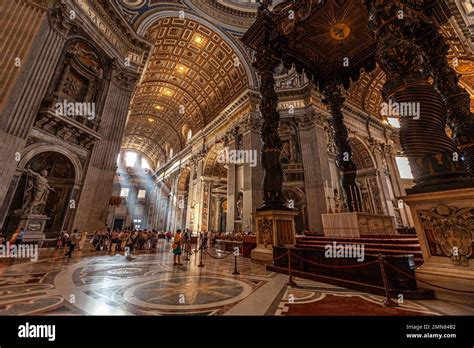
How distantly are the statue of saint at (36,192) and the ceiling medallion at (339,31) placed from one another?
11.7 m

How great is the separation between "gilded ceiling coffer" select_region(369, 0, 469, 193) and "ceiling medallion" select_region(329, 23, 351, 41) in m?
4.30

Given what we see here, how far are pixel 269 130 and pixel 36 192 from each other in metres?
8.81

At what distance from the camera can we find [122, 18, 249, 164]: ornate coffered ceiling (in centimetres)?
1542

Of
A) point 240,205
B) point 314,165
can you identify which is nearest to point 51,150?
point 240,205

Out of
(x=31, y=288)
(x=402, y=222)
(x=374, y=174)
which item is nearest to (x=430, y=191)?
(x=31, y=288)

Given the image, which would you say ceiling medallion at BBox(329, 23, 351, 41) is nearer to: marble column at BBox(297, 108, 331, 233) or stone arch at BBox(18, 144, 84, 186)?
marble column at BBox(297, 108, 331, 233)

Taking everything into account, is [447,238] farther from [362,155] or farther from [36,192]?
[362,155]

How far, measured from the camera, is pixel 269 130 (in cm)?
575

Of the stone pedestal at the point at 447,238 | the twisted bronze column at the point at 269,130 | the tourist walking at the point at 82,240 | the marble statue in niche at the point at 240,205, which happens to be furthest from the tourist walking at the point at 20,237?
the marble statue in niche at the point at 240,205

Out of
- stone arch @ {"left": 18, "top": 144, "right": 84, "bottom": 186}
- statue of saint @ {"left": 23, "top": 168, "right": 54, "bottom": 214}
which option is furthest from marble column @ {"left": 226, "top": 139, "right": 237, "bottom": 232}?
statue of saint @ {"left": 23, "top": 168, "right": 54, "bottom": 214}

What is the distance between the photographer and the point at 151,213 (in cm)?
3186

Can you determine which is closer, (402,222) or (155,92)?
(402,222)
